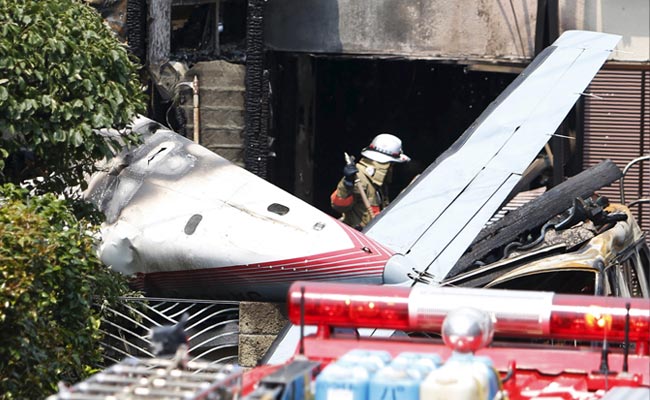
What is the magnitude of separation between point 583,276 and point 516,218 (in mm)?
1790

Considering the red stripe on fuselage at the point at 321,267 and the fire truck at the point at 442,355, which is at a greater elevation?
the fire truck at the point at 442,355

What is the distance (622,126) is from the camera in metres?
17.6

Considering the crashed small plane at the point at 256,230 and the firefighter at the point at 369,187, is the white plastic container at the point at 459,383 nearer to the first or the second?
the crashed small plane at the point at 256,230

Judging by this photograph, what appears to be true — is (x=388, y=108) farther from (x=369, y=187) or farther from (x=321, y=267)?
(x=321, y=267)

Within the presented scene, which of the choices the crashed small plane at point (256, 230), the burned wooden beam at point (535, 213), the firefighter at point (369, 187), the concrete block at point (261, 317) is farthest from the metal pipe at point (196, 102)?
the concrete block at point (261, 317)

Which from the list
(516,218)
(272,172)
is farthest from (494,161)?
(272,172)

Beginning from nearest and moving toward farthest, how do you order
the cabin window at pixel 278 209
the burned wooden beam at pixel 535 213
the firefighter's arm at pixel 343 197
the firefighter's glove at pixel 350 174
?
the cabin window at pixel 278 209 < the burned wooden beam at pixel 535 213 < the firefighter's glove at pixel 350 174 < the firefighter's arm at pixel 343 197

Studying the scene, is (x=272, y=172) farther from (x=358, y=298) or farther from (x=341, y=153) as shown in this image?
(x=358, y=298)

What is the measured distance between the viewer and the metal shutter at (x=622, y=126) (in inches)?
690

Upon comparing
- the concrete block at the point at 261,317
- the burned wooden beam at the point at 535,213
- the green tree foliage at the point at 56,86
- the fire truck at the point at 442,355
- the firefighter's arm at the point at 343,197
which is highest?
the green tree foliage at the point at 56,86

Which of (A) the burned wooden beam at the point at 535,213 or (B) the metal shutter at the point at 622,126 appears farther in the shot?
(B) the metal shutter at the point at 622,126

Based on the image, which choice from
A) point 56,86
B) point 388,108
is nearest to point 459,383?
point 56,86

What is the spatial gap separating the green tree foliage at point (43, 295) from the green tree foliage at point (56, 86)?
0.73 m

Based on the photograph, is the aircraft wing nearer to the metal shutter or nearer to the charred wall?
the metal shutter
